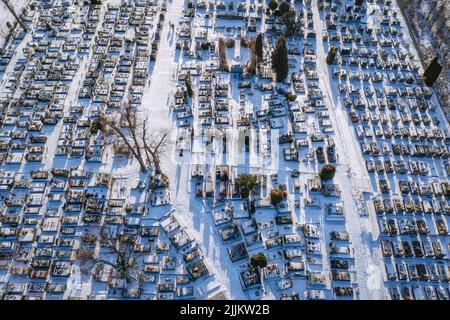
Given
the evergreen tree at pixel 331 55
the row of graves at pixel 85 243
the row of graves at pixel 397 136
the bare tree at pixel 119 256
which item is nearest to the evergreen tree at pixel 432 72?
the row of graves at pixel 397 136

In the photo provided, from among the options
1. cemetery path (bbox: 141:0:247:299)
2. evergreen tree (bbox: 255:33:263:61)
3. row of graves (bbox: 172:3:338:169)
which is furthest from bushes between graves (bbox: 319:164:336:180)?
evergreen tree (bbox: 255:33:263:61)

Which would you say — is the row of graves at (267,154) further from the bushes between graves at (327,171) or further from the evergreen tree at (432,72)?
the evergreen tree at (432,72)

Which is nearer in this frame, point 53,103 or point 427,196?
point 427,196

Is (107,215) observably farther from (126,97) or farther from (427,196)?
(427,196)
